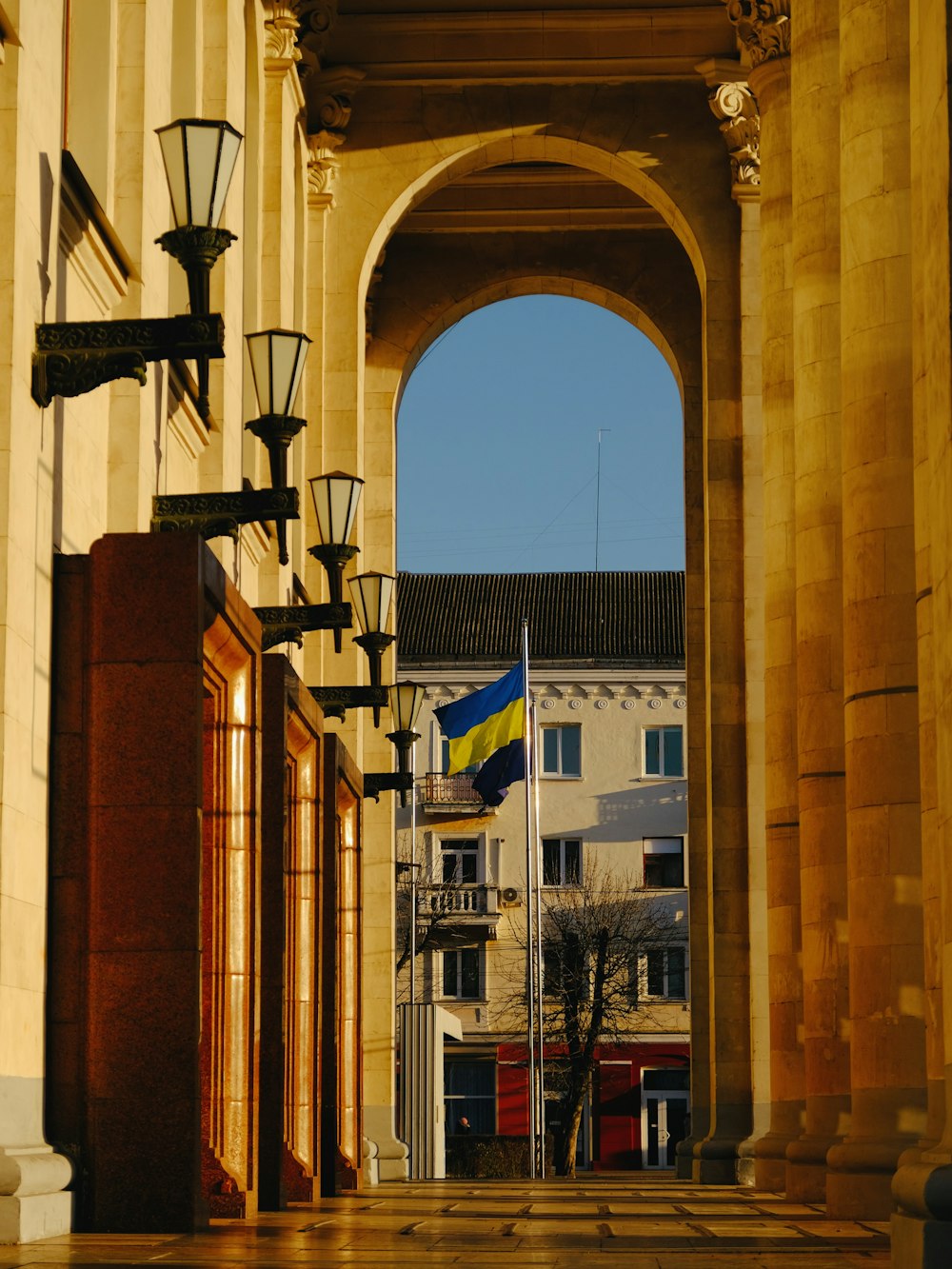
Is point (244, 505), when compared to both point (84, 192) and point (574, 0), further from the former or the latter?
point (574, 0)

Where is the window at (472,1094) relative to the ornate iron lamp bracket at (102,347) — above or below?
below

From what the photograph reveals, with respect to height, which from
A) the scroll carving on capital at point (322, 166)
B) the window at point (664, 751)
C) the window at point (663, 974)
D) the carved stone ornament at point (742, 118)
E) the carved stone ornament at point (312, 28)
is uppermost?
the carved stone ornament at point (312, 28)

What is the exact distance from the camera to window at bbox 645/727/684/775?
74.1 meters

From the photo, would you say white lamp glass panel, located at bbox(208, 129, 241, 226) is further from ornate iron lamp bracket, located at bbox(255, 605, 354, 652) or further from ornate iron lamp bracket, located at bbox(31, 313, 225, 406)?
ornate iron lamp bracket, located at bbox(255, 605, 354, 652)

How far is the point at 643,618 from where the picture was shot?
256 ft

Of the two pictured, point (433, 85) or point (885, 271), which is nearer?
point (885, 271)

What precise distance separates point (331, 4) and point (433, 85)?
9.72 feet

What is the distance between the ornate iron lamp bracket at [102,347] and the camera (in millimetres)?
13461

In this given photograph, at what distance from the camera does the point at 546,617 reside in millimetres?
78938

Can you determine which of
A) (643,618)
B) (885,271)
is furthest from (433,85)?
(643,618)

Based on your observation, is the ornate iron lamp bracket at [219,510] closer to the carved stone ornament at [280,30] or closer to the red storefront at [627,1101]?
the carved stone ornament at [280,30]

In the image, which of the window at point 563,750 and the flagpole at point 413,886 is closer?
the flagpole at point 413,886

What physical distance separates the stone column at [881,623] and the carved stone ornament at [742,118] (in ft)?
50.4

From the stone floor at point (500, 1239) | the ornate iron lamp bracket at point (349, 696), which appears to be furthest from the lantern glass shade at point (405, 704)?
the stone floor at point (500, 1239)
